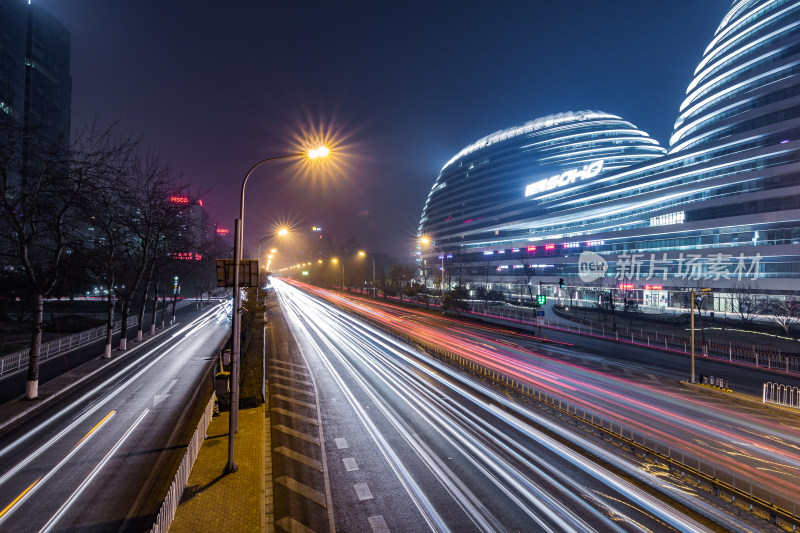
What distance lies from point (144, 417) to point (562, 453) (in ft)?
52.0

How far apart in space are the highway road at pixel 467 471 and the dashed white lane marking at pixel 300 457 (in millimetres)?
158

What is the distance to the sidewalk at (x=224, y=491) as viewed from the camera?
27.9 ft

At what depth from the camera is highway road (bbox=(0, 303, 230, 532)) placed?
29.7 feet

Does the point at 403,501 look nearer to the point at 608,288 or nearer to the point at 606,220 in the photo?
the point at 608,288

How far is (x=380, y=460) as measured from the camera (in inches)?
471

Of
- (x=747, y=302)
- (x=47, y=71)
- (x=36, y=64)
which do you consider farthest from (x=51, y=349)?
(x=47, y=71)

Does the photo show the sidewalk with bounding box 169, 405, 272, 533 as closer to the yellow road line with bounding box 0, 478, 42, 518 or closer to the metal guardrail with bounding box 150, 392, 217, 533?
the metal guardrail with bounding box 150, 392, 217, 533

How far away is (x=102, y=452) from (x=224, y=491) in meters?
5.65

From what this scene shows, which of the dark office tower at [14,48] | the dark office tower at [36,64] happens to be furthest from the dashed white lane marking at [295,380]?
the dark office tower at [14,48]

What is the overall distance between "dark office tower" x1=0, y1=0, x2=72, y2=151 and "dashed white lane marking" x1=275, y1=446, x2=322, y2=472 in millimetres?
82180

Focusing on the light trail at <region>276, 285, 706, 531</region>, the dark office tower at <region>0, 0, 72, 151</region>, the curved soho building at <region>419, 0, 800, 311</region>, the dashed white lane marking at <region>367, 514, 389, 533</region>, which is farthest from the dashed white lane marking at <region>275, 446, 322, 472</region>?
the dark office tower at <region>0, 0, 72, 151</region>

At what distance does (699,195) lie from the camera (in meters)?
58.9

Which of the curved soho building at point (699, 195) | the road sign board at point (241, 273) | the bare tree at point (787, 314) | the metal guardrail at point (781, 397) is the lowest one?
the metal guardrail at point (781, 397)

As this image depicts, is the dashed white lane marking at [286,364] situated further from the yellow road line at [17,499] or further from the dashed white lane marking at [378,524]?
the dashed white lane marking at [378,524]
